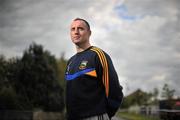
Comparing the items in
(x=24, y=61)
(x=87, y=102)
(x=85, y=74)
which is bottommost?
(x=87, y=102)

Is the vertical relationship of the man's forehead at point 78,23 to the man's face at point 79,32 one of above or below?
above

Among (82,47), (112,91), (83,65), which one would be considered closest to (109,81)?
(112,91)

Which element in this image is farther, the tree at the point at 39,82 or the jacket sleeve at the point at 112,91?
the tree at the point at 39,82

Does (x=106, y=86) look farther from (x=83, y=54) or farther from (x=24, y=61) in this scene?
(x=24, y=61)

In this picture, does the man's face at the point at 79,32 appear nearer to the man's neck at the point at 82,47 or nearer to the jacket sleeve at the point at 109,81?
the man's neck at the point at 82,47

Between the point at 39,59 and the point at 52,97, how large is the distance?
6.26m

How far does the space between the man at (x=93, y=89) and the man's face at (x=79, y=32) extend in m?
0.15

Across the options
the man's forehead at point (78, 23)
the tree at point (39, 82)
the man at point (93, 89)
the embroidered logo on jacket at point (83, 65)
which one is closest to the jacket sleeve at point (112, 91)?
the man at point (93, 89)

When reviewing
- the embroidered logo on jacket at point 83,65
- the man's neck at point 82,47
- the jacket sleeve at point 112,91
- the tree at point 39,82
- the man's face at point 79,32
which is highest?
the tree at point 39,82

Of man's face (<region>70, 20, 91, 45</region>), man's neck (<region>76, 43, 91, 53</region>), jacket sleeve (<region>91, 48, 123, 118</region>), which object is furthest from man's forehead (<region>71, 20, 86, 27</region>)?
jacket sleeve (<region>91, 48, 123, 118</region>)

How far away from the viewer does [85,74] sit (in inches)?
125

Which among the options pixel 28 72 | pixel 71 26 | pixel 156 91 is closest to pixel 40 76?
pixel 28 72

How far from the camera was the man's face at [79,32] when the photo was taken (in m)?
3.39

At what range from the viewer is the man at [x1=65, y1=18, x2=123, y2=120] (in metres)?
3.13
